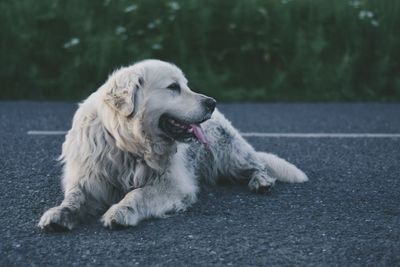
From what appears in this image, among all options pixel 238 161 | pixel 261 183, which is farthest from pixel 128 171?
pixel 238 161

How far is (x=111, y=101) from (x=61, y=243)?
1164 millimetres

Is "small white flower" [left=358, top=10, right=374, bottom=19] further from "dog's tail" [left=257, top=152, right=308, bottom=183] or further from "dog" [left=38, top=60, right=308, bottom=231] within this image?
"dog" [left=38, top=60, right=308, bottom=231]

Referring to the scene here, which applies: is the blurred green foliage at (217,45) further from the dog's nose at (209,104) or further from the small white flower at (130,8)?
the dog's nose at (209,104)

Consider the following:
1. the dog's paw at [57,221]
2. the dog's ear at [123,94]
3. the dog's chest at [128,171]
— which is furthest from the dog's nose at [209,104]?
the dog's paw at [57,221]

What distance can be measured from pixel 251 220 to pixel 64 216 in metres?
1.27

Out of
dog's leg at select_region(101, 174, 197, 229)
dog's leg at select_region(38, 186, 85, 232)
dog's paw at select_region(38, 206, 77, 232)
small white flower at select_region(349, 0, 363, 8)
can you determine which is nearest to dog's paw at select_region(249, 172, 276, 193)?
dog's leg at select_region(101, 174, 197, 229)

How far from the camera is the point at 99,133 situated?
4.86 metres

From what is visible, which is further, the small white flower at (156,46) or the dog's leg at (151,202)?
the small white flower at (156,46)

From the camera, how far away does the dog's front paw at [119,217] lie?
4336 millimetres

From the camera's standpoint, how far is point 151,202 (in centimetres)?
466

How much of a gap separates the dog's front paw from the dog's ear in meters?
0.70

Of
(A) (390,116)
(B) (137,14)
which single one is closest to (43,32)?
(B) (137,14)

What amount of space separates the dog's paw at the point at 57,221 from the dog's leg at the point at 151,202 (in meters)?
0.23

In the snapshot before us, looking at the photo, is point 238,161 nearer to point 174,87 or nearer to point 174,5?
point 174,87
